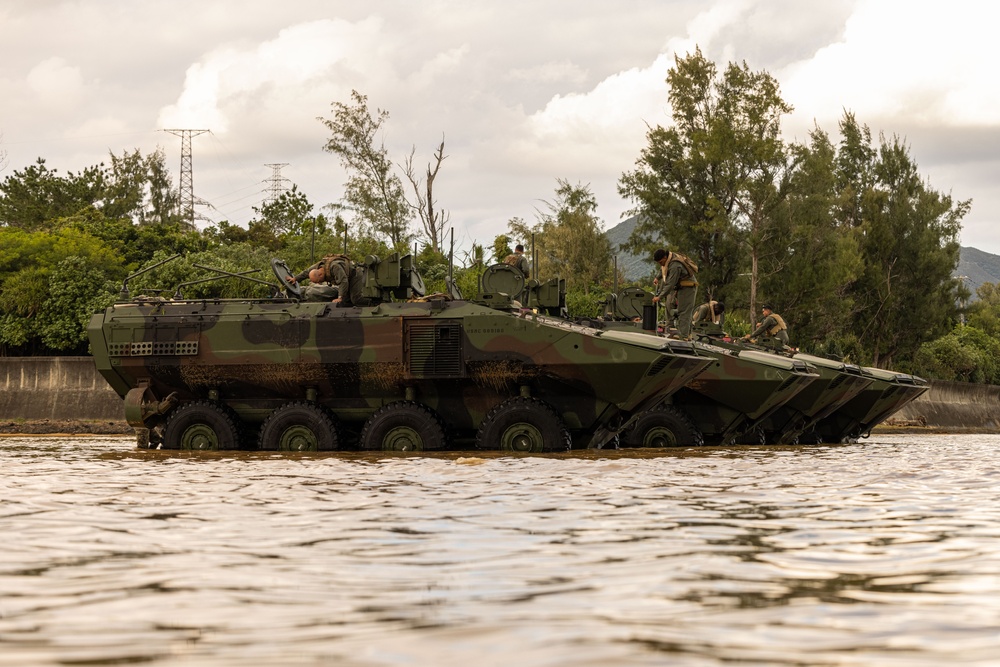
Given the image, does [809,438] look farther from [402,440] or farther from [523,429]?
[402,440]

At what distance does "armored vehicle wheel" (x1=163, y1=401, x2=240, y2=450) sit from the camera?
1805cm

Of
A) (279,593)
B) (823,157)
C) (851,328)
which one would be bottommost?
(279,593)

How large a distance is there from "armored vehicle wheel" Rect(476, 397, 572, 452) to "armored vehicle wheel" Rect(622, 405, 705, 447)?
1492 millimetres

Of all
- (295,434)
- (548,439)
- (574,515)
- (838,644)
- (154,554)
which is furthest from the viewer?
(295,434)

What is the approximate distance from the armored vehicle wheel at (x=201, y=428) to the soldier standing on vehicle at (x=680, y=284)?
21.5 ft

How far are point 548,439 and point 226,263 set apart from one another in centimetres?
2199

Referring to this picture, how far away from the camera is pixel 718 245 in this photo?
143 ft

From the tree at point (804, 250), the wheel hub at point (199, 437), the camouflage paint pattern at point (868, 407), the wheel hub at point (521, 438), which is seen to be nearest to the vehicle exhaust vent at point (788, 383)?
the wheel hub at point (521, 438)

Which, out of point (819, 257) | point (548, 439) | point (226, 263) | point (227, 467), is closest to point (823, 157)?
point (819, 257)

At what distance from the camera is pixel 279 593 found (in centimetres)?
440

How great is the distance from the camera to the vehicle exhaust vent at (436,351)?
1698 centimetres

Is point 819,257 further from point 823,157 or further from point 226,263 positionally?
point 226,263

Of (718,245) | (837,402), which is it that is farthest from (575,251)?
(837,402)

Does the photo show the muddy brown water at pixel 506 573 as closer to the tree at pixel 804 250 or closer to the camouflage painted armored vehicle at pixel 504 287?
the camouflage painted armored vehicle at pixel 504 287
